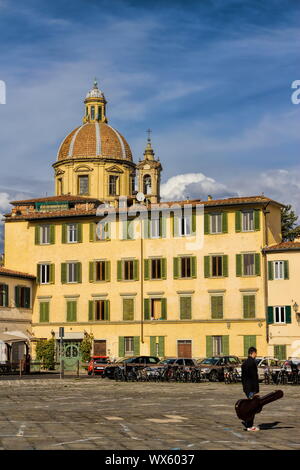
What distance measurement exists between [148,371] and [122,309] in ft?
64.9

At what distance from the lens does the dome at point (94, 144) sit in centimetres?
8688

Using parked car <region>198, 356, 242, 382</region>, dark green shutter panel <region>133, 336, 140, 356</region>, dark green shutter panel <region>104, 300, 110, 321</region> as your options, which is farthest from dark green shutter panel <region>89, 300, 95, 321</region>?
parked car <region>198, 356, 242, 382</region>

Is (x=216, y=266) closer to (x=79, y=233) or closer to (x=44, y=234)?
(x=79, y=233)

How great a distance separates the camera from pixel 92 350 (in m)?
64.8

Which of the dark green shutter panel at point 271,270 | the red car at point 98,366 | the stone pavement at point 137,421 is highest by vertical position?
the dark green shutter panel at point 271,270

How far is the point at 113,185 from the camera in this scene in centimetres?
8575

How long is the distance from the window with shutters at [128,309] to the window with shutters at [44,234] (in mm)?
7939

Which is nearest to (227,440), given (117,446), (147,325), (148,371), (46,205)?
(117,446)

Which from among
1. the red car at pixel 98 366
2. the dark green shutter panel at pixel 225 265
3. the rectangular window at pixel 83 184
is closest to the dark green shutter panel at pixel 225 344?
the dark green shutter panel at pixel 225 265

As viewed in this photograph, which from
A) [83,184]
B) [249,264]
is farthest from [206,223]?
[83,184]

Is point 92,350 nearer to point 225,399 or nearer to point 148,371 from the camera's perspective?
point 148,371

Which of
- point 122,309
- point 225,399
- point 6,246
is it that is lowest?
point 225,399

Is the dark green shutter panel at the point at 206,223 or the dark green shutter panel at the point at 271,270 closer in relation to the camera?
the dark green shutter panel at the point at 271,270

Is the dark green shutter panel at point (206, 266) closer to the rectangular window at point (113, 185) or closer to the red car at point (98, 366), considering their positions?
the red car at point (98, 366)
